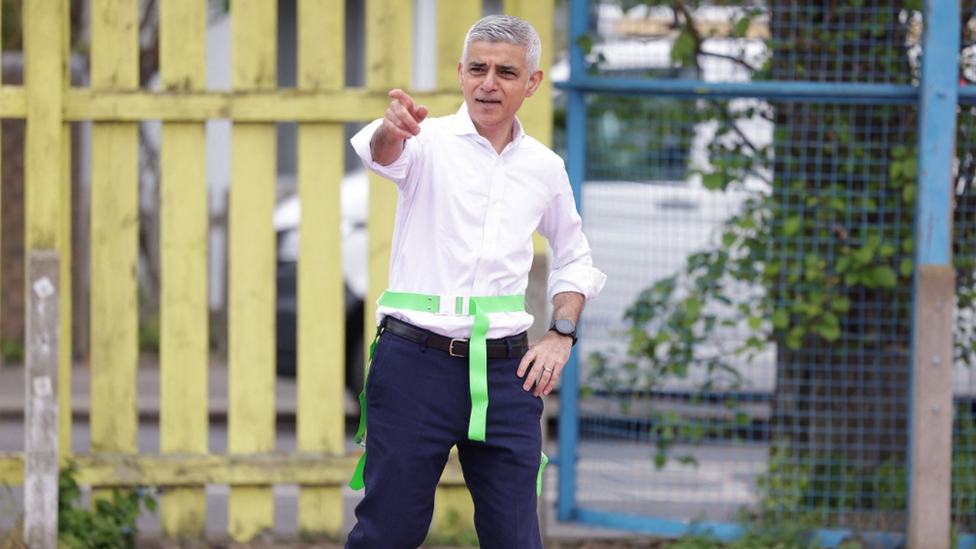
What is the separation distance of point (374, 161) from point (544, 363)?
26.6 inches

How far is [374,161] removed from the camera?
9.95 feet

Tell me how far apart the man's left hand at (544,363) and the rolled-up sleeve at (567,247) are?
19cm

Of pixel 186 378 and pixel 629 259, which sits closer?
pixel 186 378

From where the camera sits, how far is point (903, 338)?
5.28 meters

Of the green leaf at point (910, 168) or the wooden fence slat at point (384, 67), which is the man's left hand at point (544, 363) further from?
the green leaf at point (910, 168)

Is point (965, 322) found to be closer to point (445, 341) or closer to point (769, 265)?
point (769, 265)


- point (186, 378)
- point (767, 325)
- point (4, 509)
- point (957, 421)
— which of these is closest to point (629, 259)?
point (767, 325)

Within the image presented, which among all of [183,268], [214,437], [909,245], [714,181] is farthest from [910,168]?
[214,437]

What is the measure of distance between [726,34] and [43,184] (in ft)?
9.40

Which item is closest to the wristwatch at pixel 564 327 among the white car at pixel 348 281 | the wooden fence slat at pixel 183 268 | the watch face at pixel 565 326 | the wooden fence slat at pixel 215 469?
the watch face at pixel 565 326

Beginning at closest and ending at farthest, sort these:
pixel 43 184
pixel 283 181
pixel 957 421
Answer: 1. pixel 43 184
2. pixel 957 421
3. pixel 283 181

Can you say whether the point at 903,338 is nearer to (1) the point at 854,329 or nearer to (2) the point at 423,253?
(1) the point at 854,329

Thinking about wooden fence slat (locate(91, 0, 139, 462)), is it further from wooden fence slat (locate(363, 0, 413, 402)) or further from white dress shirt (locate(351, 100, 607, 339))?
white dress shirt (locate(351, 100, 607, 339))

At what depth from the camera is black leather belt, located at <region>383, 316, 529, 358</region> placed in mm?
3146
